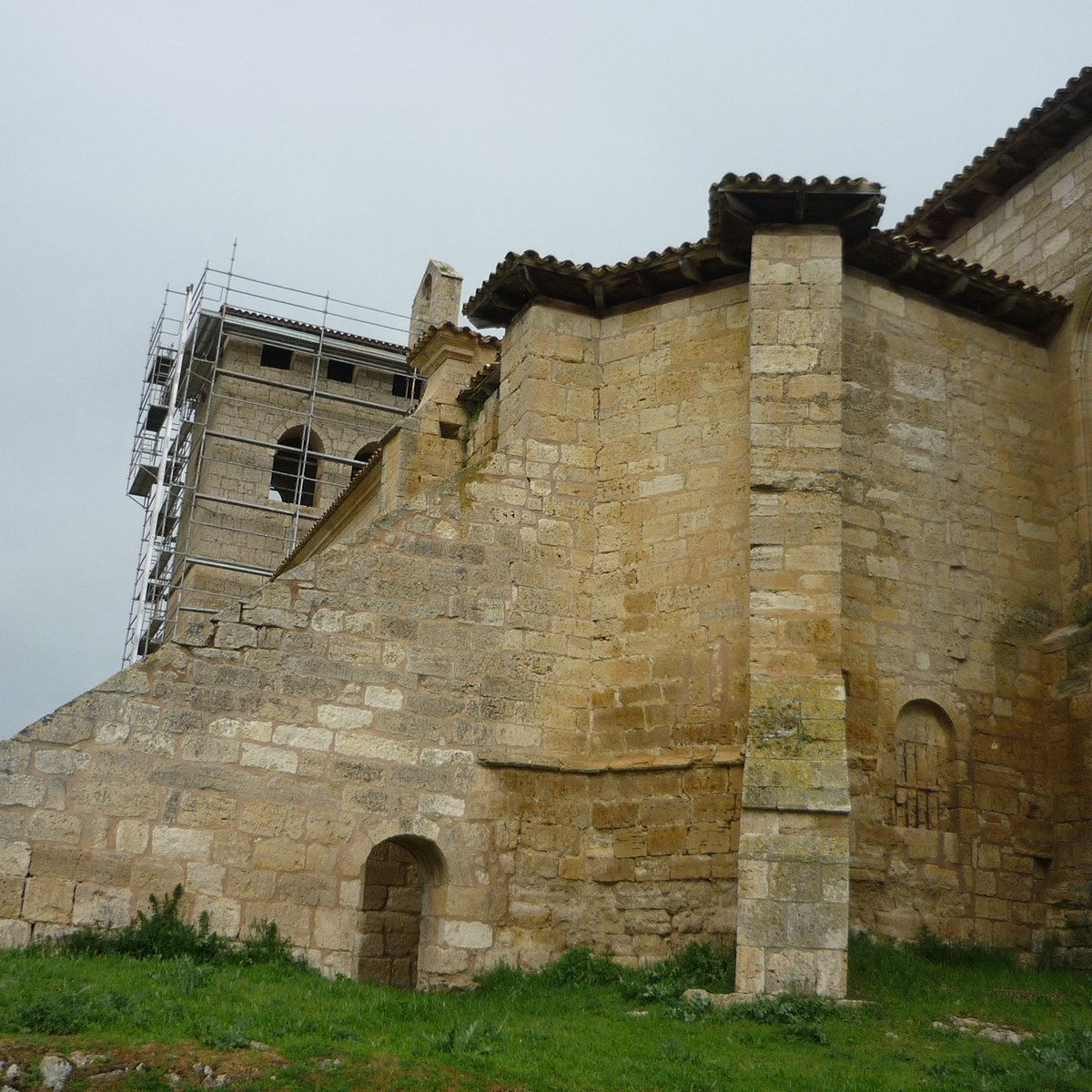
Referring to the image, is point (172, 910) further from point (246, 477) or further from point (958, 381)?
point (246, 477)

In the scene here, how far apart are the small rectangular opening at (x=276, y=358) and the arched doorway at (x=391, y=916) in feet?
56.4

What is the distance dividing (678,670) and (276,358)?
1889 cm

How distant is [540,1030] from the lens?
360 inches

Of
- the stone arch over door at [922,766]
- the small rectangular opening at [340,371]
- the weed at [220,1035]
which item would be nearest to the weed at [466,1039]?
the weed at [220,1035]

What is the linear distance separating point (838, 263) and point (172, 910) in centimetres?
740

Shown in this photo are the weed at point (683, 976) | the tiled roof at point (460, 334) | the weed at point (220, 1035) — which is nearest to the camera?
the weed at point (220, 1035)

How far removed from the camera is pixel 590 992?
10469 mm

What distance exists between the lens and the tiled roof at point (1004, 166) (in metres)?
13.9

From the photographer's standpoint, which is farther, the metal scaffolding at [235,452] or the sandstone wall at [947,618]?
the metal scaffolding at [235,452]

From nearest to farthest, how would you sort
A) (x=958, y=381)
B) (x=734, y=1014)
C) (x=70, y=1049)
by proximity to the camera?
(x=70, y=1049) → (x=734, y=1014) → (x=958, y=381)

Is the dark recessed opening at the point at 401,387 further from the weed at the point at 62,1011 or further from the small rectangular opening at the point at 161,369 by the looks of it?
the weed at the point at 62,1011

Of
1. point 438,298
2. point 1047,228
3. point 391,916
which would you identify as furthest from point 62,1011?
point 438,298

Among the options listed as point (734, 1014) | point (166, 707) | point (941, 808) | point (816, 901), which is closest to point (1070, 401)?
point (941, 808)

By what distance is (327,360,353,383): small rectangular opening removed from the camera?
2919 cm
